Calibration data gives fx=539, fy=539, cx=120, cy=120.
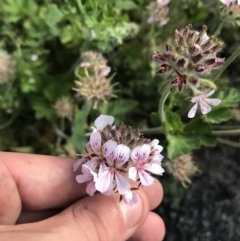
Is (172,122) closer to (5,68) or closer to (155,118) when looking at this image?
(155,118)

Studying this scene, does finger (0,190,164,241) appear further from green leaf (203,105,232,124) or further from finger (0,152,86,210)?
green leaf (203,105,232,124)

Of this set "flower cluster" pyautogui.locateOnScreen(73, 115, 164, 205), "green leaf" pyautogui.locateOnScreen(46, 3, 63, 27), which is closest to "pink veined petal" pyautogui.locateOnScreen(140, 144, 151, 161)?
"flower cluster" pyautogui.locateOnScreen(73, 115, 164, 205)

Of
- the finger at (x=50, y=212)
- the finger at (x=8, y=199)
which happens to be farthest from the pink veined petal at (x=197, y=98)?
the finger at (x=8, y=199)

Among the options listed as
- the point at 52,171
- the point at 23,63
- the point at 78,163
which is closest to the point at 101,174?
the point at 78,163

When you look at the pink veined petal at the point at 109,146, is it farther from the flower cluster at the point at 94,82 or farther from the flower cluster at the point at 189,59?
the flower cluster at the point at 94,82

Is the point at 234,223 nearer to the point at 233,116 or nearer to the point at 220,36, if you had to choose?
the point at 233,116
